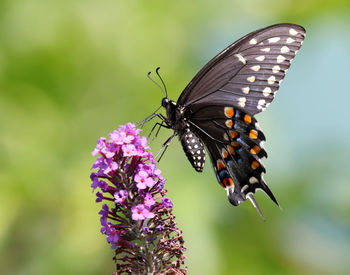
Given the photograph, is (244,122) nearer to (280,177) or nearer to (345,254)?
(280,177)

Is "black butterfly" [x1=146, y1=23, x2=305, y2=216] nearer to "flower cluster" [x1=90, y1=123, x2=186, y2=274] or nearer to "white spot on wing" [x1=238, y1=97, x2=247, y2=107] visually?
"white spot on wing" [x1=238, y1=97, x2=247, y2=107]

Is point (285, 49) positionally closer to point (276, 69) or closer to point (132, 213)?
point (276, 69)

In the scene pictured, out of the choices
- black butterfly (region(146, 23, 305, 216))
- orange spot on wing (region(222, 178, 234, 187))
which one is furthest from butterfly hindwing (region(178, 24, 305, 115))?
orange spot on wing (region(222, 178, 234, 187))

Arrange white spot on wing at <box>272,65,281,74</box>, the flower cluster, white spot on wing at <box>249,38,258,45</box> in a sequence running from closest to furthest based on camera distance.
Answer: the flower cluster < white spot on wing at <box>249,38,258,45</box> < white spot on wing at <box>272,65,281,74</box>

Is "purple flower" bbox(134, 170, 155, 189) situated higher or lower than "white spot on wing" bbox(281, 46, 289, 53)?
lower

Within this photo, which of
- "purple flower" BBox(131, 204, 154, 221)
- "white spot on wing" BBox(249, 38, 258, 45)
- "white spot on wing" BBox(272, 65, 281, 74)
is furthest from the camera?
"white spot on wing" BBox(272, 65, 281, 74)

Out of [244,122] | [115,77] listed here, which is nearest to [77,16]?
[115,77]

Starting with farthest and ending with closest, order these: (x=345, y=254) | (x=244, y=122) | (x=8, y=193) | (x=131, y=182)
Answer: (x=345, y=254)
(x=8, y=193)
(x=244, y=122)
(x=131, y=182)
